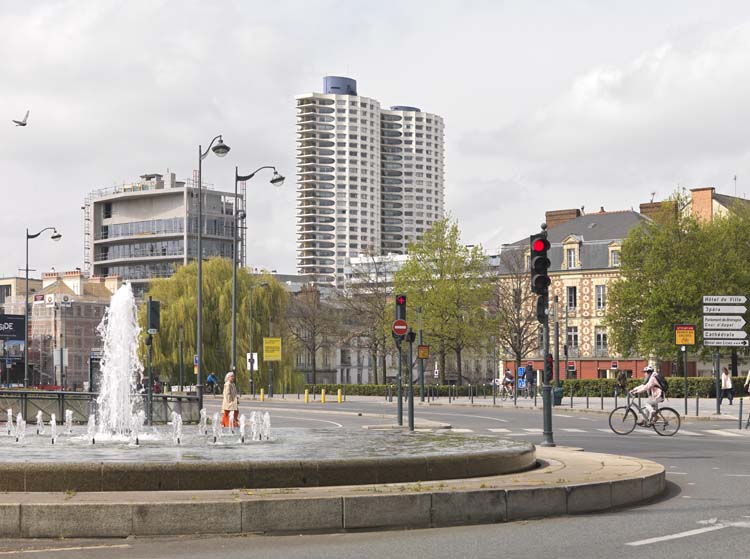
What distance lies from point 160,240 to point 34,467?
139 m

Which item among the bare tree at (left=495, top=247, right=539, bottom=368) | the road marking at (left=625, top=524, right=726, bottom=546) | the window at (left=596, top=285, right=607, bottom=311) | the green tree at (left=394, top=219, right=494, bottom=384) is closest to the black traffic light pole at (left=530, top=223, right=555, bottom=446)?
the road marking at (left=625, top=524, right=726, bottom=546)

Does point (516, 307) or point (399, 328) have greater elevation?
point (516, 307)

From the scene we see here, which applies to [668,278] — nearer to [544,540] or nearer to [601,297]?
[601,297]

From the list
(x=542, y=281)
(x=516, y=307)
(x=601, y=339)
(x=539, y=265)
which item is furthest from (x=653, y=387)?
(x=601, y=339)

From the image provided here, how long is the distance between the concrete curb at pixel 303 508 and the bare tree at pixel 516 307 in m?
63.9

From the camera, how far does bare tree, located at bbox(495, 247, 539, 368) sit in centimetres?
8238

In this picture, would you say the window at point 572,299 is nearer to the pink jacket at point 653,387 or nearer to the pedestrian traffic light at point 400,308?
the pink jacket at point 653,387

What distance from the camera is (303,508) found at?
11.4 metres

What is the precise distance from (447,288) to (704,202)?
34322 millimetres

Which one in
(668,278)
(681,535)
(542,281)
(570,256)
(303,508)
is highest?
(570,256)

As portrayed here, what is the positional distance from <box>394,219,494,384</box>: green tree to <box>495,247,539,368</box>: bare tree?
2.98 m

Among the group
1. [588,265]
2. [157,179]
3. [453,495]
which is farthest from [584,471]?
[157,179]

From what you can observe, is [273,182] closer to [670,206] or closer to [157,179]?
[670,206]

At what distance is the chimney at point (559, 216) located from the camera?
347 feet
